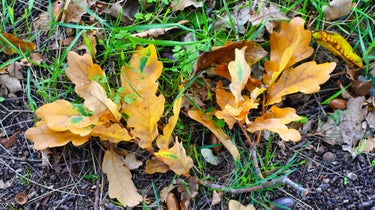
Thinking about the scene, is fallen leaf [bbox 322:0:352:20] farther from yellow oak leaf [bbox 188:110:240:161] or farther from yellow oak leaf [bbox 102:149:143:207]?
yellow oak leaf [bbox 102:149:143:207]

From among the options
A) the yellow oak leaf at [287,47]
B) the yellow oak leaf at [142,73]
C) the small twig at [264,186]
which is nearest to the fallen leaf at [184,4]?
the yellow oak leaf at [142,73]

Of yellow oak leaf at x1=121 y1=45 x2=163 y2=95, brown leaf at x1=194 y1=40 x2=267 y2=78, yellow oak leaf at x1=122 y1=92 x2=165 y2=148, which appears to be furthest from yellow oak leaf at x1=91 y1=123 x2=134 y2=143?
brown leaf at x1=194 y1=40 x2=267 y2=78

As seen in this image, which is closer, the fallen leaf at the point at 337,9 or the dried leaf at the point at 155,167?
the dried leaf at the point at 155,167

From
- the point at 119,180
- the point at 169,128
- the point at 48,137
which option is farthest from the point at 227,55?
the point at 48,137

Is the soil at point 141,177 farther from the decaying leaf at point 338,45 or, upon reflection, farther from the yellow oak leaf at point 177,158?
the decaying leaf at point 338,45

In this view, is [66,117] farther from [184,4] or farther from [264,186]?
[264,186]

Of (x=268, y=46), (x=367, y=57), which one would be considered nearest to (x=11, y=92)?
(x=268, y=46)

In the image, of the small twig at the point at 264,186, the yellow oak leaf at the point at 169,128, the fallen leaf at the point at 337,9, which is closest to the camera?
the small twig at the point at 264,186
